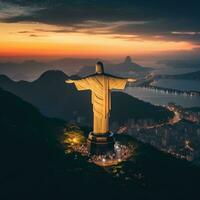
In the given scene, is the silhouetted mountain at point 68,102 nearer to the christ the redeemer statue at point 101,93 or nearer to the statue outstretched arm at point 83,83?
the christ the redeemer statue at point 101,93

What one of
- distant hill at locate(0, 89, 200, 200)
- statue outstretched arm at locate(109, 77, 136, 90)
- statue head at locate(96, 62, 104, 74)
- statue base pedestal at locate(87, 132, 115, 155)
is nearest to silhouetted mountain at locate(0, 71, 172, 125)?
statue outstretched arm at locate(109, 77, 136, 90)

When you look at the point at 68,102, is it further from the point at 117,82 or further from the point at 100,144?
the point at 100,144

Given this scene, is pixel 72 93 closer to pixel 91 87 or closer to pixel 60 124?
pixel 60 124

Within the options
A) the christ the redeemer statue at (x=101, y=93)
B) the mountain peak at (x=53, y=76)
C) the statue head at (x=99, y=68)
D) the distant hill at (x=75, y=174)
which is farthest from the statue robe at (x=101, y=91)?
the mountain peak at (x=53, y=76)

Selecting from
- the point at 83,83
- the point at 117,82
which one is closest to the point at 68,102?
the point at 83,83

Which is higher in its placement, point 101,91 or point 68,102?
point 101,91

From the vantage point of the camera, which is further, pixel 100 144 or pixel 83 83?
pixel 83 83

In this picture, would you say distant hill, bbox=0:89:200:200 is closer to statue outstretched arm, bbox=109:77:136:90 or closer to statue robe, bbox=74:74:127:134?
statue robe, bbox=74:74:127:134
